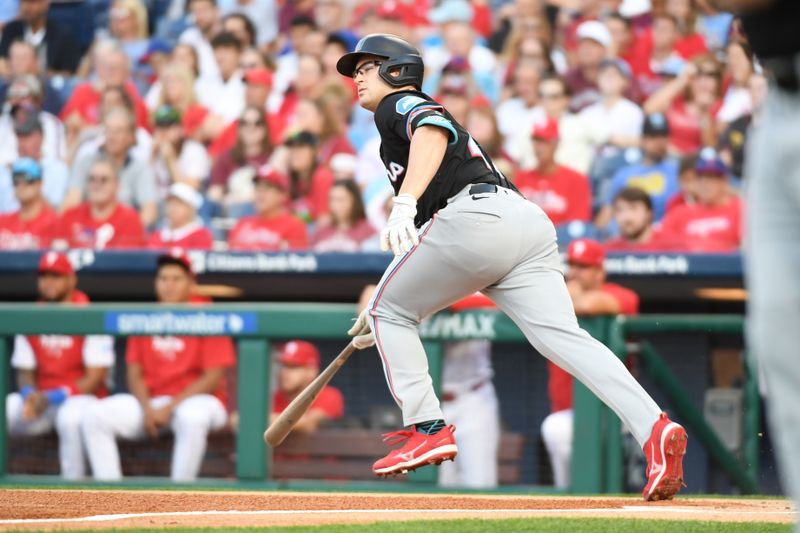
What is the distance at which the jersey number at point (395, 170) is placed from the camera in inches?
156

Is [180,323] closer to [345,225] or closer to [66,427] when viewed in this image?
[66,427]

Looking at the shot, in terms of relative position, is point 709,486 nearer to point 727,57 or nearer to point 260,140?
point 727,57

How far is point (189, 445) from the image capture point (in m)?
5.74

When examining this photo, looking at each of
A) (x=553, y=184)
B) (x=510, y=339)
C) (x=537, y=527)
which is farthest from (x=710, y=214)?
(x=537, y=527)

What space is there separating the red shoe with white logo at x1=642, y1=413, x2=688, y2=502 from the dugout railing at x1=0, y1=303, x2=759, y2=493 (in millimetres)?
1700

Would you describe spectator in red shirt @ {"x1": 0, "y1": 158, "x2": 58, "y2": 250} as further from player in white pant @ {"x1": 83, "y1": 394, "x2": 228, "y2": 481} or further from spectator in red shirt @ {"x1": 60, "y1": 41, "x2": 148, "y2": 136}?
player in white pant @ {"x1": 83, "y1": 394, "x2": 228, "y2": 481}

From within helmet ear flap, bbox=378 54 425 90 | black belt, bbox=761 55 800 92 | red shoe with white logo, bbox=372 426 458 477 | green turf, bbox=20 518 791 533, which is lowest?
green turf, bbox=20 518 791 533

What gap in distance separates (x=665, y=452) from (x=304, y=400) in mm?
1359

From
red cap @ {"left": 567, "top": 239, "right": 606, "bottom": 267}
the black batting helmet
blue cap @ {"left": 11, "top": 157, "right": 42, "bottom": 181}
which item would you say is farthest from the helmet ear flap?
blue cap @ {"left": 11, "top": 157, "right": 42, "bottom": 181}

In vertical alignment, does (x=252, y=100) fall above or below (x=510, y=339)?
above

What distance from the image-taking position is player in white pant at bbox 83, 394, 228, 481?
574cm

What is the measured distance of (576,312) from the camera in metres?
5.57

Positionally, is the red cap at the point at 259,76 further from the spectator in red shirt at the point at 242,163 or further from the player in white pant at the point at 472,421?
the player in white pant at the point at 472,421

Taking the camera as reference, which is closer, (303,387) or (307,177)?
(303,387)
